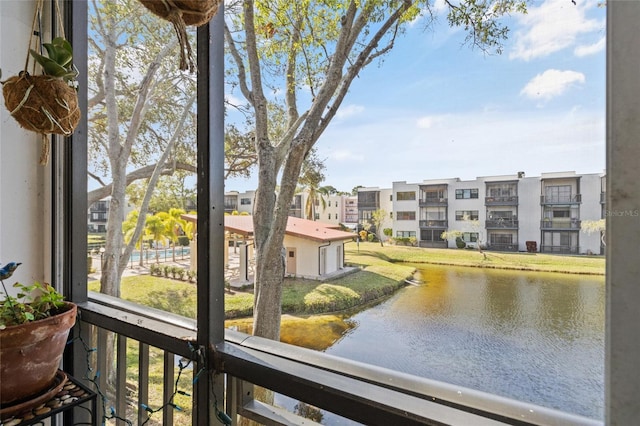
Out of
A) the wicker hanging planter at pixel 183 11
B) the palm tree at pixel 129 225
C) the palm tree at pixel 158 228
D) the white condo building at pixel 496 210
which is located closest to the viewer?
the wicker hanging planter at pixel 183 11

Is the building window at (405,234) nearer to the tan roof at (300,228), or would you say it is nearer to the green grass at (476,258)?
the green grass at (476,258)

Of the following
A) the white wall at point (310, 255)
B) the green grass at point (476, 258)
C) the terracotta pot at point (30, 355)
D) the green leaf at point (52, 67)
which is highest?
the green leaf at point (52, 67)

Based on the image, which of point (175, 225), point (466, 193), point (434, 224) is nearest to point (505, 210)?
point (466, 193)

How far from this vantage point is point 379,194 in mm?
1167

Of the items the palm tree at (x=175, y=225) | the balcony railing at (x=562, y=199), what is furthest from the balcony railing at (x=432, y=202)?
the palm tree at (x=175, y=225)

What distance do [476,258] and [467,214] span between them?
5.4 inches

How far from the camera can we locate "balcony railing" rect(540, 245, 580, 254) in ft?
2.38

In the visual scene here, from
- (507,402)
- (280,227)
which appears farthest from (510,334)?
(280,227)

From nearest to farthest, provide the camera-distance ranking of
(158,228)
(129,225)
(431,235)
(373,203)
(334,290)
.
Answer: (431,235) < (373,203) < (334,290) < (158,228) < (129,225)

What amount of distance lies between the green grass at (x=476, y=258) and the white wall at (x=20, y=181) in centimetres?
132

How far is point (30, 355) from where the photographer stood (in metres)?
0.89

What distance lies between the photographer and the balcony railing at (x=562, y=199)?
0.69 m

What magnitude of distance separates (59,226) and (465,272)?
1.57m

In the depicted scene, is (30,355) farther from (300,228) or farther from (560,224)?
(560,224)
